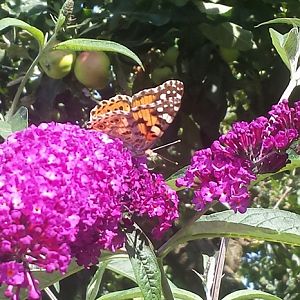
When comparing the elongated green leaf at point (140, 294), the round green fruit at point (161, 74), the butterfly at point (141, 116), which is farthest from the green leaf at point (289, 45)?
the round green fruit at point (161, 74)

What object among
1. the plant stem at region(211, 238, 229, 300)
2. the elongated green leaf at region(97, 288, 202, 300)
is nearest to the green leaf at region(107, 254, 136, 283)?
the elongated green leaf at region(97, 288, 202, 300)

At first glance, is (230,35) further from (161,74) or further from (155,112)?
(155,112)

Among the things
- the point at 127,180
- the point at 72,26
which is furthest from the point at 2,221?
the point at 72,26

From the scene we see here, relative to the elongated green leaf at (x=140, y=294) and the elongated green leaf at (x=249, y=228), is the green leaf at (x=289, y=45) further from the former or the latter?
the elongated green leaf at (x=140, y=294)

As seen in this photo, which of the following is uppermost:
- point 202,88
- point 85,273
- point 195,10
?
point 195,10

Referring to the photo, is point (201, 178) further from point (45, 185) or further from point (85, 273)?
point (85, 273)

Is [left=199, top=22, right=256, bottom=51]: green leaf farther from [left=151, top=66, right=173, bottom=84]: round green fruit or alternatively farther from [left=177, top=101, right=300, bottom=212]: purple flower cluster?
[left=177, top=101, right=300, bottom=212]: purple flower cluster
